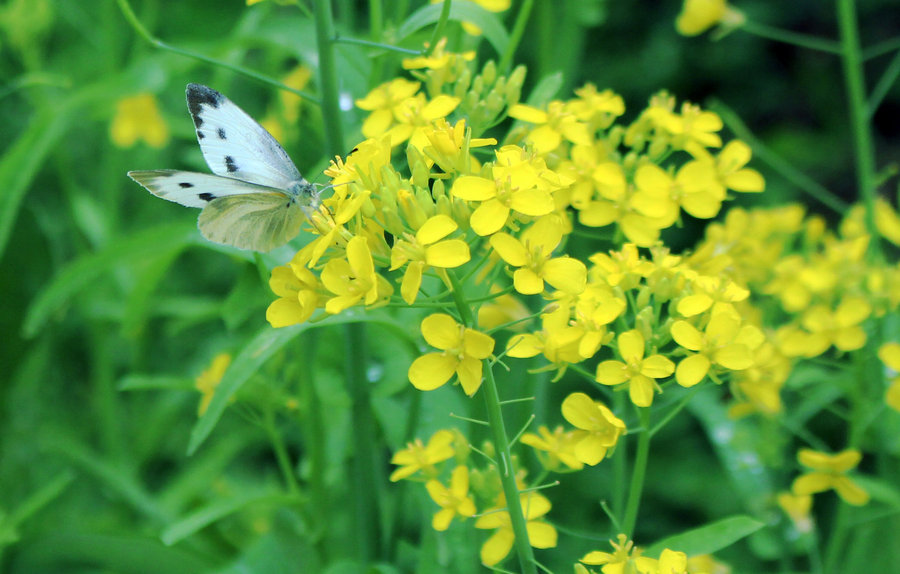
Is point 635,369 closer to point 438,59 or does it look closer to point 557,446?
point 557,446

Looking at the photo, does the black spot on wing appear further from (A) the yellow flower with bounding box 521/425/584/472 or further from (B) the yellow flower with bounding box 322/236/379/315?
(A) the yellow flower with bounding box 521/425/584/472

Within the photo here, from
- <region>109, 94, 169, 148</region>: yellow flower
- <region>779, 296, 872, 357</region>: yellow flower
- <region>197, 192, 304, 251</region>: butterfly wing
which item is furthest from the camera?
<region>109, 94, 169, 148</region>: yellow flower

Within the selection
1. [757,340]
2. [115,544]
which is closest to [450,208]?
[757,340]

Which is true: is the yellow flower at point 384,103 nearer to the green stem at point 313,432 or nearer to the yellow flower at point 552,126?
the yellow flower at point 552,126

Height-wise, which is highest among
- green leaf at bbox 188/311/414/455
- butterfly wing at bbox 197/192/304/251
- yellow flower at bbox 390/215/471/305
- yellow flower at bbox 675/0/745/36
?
yellow flower at bbox 675/0/745/36

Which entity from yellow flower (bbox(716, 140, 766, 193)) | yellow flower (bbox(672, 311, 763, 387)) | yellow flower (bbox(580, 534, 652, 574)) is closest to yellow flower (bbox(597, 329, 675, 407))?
yellow flower (bbox(672, 311, 763, 387))

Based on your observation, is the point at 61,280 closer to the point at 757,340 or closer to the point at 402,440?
the point at 402,440

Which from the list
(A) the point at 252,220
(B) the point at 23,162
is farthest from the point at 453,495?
(B) the point at 23,162
